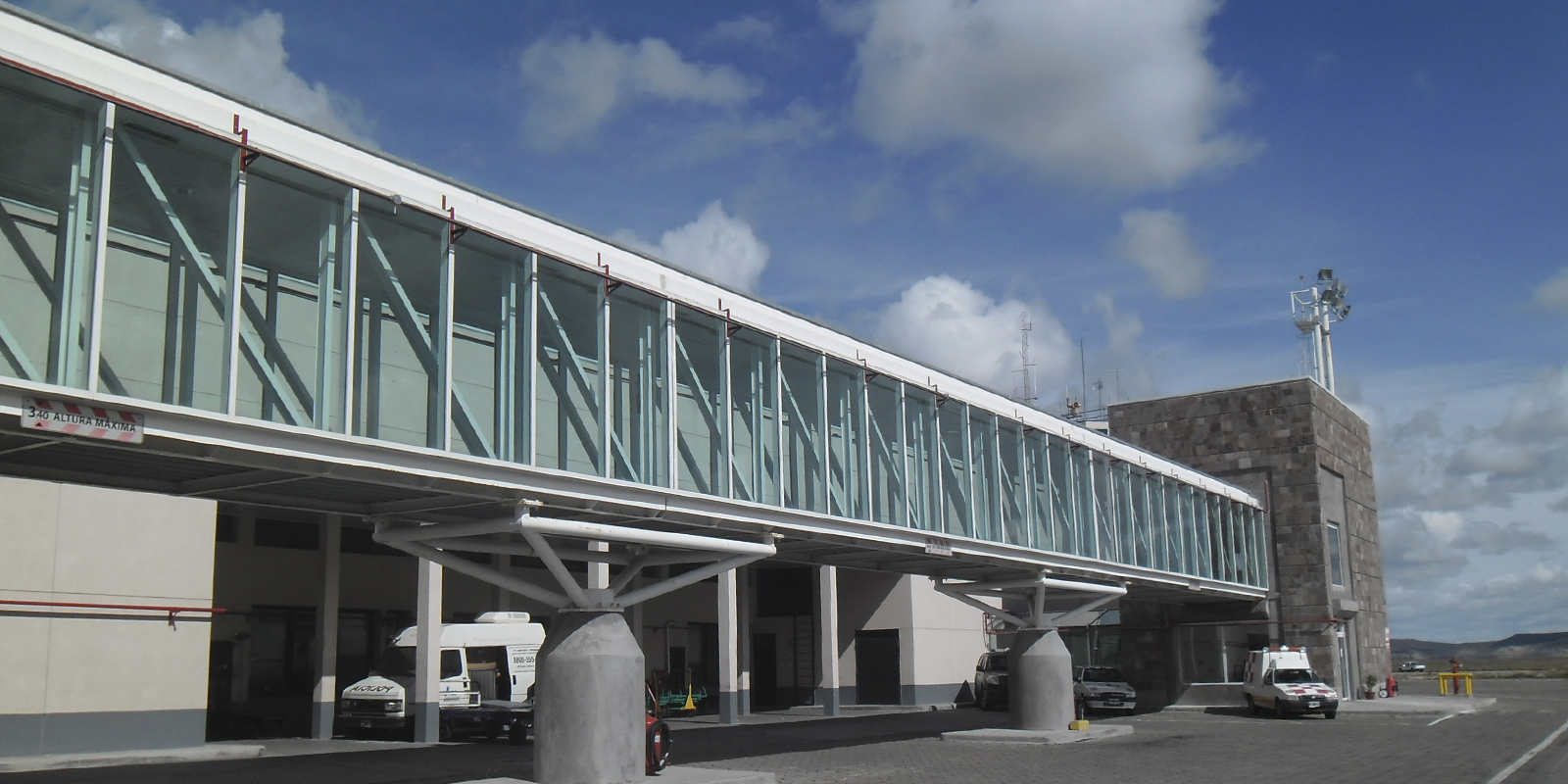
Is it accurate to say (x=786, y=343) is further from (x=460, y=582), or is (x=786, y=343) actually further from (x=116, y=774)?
(x=460, y=582)

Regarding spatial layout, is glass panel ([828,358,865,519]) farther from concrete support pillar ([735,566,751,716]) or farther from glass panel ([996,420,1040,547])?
concrete support pillar ([735,566,751,716])

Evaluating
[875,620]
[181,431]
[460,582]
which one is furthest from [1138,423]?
[181,431]

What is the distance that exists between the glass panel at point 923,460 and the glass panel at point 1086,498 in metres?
7.37

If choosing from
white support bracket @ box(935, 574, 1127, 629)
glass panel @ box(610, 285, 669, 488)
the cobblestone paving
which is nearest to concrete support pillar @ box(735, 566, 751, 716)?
the cobblestone paving

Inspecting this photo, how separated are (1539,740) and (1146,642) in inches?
786

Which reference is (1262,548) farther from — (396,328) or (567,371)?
(396,328)

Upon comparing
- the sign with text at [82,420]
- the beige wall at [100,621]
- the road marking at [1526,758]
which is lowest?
the road marking at [1526,758]

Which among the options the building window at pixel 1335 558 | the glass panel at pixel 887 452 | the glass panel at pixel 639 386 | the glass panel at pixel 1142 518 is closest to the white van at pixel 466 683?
the glass panel at pixel 887 452

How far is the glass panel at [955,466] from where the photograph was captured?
24.3 metres

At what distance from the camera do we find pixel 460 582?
33719 mm

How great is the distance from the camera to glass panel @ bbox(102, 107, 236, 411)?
1144cm

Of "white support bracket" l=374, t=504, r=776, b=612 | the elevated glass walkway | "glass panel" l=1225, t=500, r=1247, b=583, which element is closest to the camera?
the elevated glass walkway

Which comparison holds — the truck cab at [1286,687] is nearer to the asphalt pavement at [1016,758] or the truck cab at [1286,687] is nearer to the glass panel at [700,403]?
the asphalt pavement at [1016,758]

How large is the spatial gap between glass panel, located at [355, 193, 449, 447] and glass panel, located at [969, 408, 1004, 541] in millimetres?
13214
